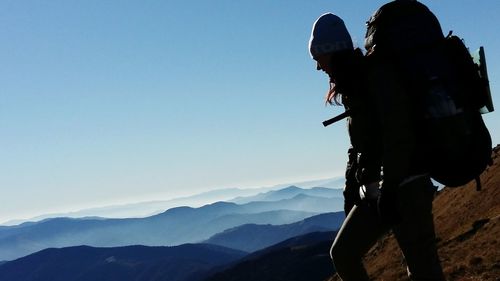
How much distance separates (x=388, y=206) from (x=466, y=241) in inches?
764

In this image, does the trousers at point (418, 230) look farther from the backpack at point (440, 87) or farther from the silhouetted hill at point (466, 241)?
the silhouetted hill at point (466, 241)

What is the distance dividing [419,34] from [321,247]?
167m

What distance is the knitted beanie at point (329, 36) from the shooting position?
4.45 metres

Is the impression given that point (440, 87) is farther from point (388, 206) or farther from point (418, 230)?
point (418, 230)

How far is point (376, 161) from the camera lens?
4.33 m

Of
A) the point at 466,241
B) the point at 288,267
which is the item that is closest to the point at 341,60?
the point at 466,241

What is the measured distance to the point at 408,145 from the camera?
393cm

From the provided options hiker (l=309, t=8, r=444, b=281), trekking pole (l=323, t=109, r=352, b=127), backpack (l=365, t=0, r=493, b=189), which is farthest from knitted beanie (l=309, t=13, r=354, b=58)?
trekking pole (l=323, t=109, r=352, b=127)

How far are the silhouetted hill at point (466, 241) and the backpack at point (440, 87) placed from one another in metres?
1.30

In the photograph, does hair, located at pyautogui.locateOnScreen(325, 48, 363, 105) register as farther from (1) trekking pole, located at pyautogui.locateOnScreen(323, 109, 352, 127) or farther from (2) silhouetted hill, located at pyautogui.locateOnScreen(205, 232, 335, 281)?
(2) silhouetted hill, located at pyautogui.locateOnScreen(205, 232, 335, 281)

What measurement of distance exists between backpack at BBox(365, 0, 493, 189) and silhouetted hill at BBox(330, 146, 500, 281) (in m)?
1.30

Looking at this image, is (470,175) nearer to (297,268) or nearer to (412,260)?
(412,260)

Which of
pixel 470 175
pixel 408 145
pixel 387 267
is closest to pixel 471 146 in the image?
pixel 470 175

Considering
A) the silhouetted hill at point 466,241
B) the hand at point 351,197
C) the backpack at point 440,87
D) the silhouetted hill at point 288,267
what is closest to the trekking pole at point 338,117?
the backpack at point 440,87
